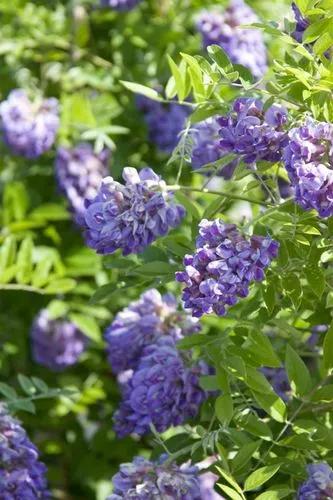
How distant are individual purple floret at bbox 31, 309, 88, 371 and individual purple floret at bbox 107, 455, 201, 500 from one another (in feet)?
4.01

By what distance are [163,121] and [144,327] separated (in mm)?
851

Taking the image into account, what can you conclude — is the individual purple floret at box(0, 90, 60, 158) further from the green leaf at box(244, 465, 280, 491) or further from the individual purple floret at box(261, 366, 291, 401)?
the green leaf at box(244, 465, 280, 491)

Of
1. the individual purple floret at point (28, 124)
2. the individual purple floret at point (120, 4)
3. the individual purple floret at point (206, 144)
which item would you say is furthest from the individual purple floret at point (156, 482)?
the individual purple floret at point (120, 4)

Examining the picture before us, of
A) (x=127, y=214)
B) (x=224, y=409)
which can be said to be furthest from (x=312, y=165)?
(x=224, y=409)

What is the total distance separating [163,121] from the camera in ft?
9.02

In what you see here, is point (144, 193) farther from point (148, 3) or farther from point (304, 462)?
point (148, 3)

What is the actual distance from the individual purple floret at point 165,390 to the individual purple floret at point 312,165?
50 centimetres

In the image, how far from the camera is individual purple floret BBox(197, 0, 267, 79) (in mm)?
2436

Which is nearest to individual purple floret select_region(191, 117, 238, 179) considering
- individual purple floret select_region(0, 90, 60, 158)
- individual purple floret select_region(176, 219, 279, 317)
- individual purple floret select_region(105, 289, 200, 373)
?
individual purple floret select_region(105, 289, 200, 373)

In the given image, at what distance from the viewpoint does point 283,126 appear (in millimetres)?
1524

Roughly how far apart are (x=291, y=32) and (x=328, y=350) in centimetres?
46

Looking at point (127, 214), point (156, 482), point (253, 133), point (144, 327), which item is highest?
point (253, 133)

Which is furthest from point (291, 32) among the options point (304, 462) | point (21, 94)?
point (21, 94)

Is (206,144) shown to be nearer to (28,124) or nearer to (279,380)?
(279,380)
